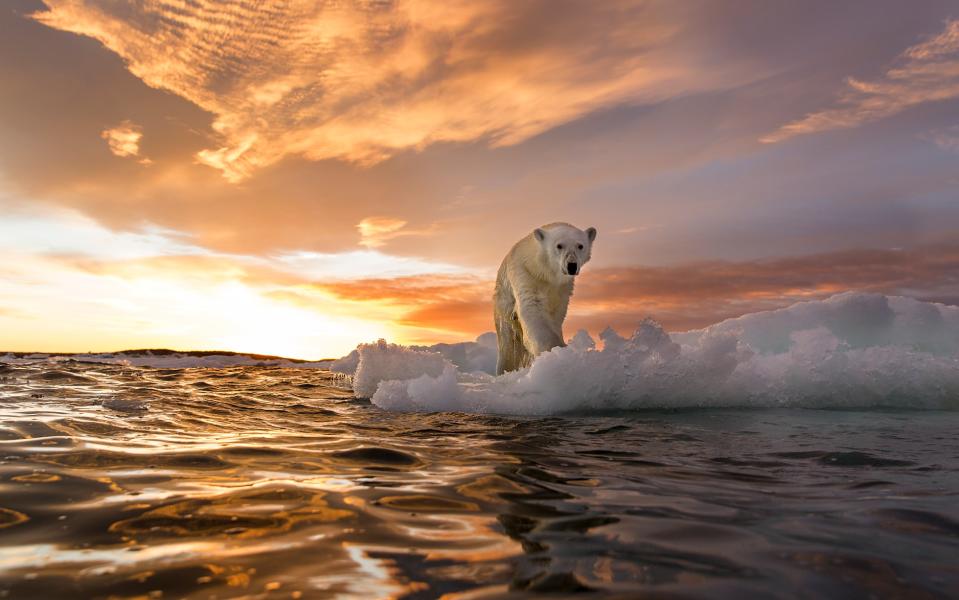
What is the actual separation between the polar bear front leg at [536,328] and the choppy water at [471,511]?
133 inches

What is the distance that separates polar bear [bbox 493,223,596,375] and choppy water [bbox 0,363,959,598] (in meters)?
3.65

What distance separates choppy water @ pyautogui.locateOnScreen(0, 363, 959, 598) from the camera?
1.92 metres

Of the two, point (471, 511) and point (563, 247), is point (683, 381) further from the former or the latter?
point (471, 511)

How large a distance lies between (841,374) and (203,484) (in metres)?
7.80

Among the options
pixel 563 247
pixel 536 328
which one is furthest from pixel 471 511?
pixel 563 247

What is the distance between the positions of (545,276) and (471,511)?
22.5ft

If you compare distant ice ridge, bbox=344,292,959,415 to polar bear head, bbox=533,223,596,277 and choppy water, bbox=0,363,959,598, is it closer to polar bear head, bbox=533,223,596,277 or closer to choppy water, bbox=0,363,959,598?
polar bear head, bbox=533,223,596,277

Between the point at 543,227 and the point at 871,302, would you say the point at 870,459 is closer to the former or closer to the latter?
the point at 543,227

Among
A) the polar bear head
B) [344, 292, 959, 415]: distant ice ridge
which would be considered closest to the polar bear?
the polar bear head

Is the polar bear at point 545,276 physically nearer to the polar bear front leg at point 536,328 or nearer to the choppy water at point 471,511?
the polar bear front leg at point 536,328

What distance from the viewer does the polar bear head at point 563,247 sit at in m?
8.75

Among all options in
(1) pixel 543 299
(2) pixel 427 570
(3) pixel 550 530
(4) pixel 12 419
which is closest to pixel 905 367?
(1) pixel 543 299

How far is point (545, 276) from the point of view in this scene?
9344 millimetres

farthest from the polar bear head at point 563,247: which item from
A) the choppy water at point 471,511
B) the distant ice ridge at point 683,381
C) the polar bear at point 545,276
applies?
the choppy water at point 471,511
